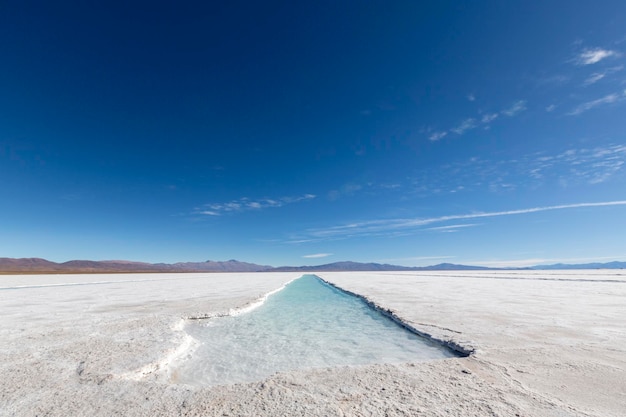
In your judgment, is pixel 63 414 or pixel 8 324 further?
pixel 8 324

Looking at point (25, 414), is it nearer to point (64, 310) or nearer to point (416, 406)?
point (416, 406)

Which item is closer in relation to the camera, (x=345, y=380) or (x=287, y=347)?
(x=345, y=380)

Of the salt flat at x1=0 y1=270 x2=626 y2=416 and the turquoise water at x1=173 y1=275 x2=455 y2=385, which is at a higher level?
the salt flat at x1=0 y1=270 x2=626 y2=416

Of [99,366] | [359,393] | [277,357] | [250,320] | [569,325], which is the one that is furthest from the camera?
[250,320]

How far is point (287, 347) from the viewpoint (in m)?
6.10

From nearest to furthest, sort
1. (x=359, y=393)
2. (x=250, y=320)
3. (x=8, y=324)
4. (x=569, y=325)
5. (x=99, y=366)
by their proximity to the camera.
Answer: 1. (x=359, y=393)
2. (x=99, y=366)
3. (x=569, y=325)
4. (x=8, y=324)
5. (x=250, y=320)

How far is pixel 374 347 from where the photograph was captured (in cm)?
602

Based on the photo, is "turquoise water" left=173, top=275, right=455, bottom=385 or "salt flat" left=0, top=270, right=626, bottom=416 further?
"turquoise water" left=173, top=275, right=455, bottom=385

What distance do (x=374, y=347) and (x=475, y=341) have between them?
1858mm

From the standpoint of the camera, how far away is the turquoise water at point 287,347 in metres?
4.74

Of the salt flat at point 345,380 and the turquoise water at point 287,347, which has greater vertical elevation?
the salt flat at point 345,380

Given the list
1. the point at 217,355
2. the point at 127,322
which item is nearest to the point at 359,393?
the point at 217,355

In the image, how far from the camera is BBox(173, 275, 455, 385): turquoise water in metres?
4.74

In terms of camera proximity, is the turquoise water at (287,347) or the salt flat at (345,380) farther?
the turquoise water at (287,347)
